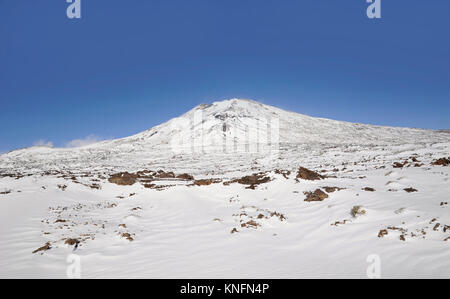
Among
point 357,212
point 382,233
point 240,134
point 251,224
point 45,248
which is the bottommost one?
point 45,248

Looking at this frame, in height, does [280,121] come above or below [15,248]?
above

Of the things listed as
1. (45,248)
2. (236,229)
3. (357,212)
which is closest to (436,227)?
(357,212)

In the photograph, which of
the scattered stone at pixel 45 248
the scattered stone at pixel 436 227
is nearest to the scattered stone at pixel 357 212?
the scattered stone at pixel 436 227

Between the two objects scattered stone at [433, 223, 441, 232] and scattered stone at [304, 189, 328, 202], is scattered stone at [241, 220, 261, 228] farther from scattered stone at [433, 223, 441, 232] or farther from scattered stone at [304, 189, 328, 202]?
scattered stone at [433, 223, 441, 232]

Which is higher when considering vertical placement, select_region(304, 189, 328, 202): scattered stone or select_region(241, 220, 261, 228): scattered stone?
select_region(304, 189, 328, 202): scattered stone

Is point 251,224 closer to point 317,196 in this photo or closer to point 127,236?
point 317,196

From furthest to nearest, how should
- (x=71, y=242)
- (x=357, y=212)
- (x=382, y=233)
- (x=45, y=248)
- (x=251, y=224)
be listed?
(x=251, y=224) < (x=357, y=212) < (x=71, y=242) < (x=45, y=248) < (x=382, y=233)

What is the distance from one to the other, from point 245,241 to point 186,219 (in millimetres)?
4034

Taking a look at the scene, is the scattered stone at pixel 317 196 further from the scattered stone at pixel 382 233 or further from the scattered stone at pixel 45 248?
the scattered stone at pixel 45 248

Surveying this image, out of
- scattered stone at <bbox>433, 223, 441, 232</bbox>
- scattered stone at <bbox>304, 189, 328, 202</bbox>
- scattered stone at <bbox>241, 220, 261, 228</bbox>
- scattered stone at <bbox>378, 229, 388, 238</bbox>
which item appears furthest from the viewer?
scattered stone at <bbox>304, 189, 328, 202</bbox>

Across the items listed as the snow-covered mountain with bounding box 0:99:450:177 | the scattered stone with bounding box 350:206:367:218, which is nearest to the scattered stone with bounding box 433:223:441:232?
the scattered stone with bounding box 350:206:367:218

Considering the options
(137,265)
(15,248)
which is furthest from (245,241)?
(15,248)

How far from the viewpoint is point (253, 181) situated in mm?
17734
